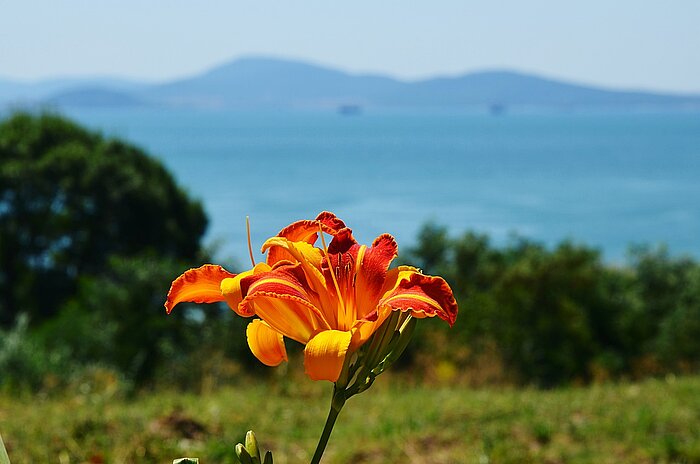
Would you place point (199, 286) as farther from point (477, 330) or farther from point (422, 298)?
point (477, 330)

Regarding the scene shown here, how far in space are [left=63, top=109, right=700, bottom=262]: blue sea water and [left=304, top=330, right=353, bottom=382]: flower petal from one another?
8.39 meters

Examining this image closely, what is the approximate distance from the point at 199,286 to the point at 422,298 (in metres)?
0.30

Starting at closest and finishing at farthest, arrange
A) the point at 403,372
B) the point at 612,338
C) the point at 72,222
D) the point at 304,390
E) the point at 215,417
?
the point at 215,417 < the point at 304,390 < the point at 403,372 < the point at 612,338 < the point at 72,222

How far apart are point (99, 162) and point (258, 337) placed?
54.1ft

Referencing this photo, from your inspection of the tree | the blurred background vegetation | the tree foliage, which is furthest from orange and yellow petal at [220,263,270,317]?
the tree

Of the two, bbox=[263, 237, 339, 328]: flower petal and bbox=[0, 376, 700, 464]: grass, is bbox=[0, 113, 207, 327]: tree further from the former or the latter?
bbox=[263, 237, 339, 328]: flower petal

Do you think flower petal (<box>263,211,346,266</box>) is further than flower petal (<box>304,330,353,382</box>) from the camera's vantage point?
Yes

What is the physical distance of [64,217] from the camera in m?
16.3

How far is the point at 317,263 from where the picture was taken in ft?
3.47

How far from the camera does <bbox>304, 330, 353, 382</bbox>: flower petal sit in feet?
2.93

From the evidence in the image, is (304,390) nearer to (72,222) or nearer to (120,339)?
(120,339)

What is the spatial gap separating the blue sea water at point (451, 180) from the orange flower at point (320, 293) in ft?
27.0

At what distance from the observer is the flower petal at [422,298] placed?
908 mm

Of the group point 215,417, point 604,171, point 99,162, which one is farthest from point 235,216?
point 215,417
